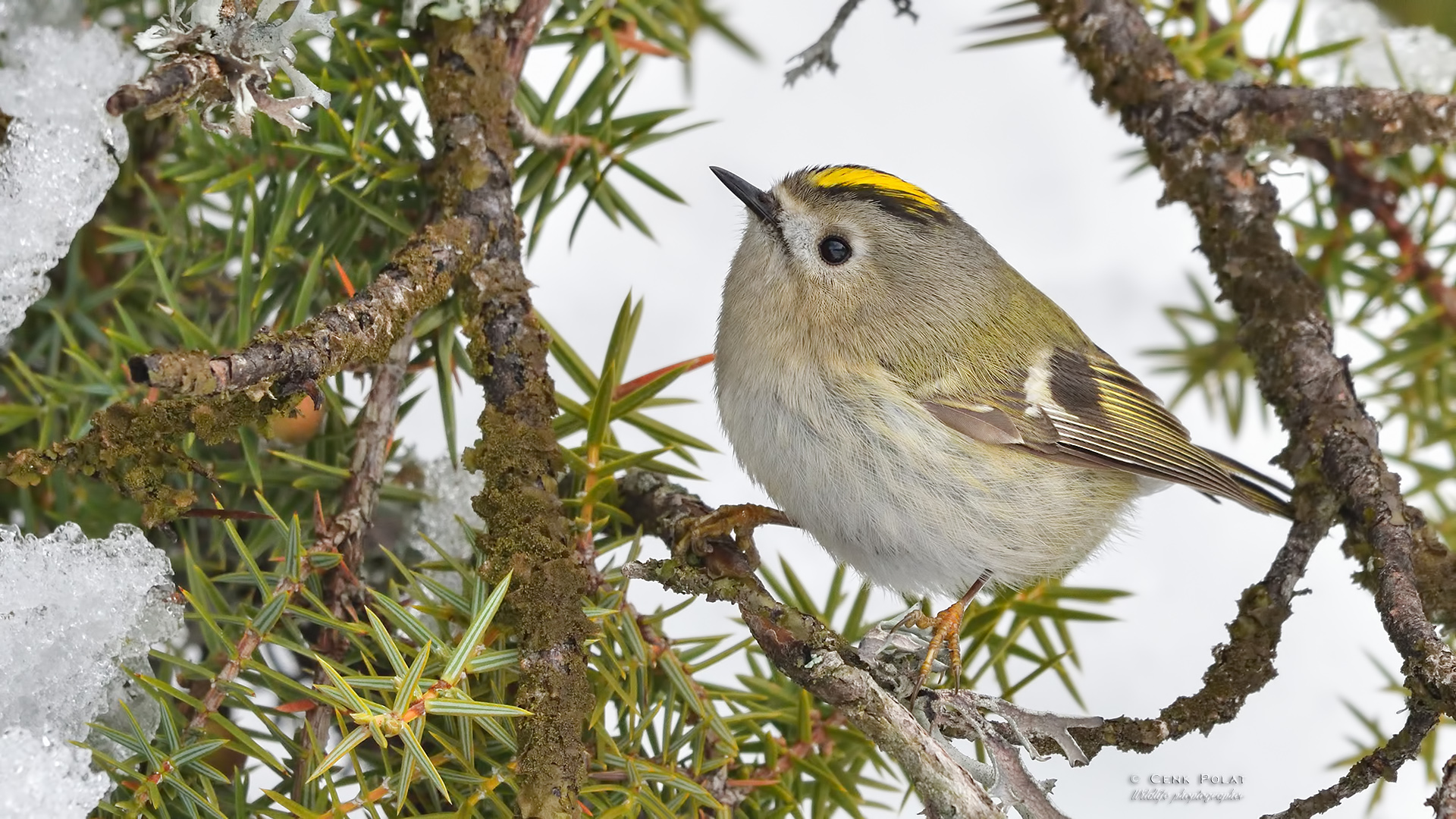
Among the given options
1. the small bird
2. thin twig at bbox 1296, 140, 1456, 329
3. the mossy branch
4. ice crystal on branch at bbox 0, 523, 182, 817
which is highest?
thin twig at bbox 1296, 140, 1456, 329

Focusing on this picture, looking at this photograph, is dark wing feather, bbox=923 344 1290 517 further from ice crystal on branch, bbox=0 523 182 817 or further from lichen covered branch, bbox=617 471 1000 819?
ice crystal on branch, bbox=0 523 182 817

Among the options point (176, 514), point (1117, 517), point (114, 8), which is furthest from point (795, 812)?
point (114, 8)

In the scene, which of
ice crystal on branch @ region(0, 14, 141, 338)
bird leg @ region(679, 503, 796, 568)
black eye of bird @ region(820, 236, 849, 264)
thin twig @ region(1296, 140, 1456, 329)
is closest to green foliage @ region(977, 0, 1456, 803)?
thin twig @ region(1296, 140, 1456, 329)

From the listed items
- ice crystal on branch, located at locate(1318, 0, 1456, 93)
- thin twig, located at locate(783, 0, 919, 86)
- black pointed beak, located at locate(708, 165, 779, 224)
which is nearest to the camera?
thin twig, located at locate(783, 0, 919, 86)

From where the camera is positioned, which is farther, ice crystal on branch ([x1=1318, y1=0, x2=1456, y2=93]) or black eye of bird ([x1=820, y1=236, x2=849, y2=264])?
ice crystal on branch ([x1=1318, y1=0, x2=1456, y2=93])

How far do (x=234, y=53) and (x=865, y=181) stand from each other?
945 millimetres

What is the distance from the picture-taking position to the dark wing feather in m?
1.50

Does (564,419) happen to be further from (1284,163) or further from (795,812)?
(1284,163)

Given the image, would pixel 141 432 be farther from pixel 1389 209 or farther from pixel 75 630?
pixel 1389 209

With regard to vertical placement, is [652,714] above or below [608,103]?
below

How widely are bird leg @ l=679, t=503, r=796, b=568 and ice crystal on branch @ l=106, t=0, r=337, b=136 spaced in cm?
53

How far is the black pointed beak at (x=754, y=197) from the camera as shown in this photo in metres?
1.62

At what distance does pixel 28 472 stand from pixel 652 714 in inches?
20.0

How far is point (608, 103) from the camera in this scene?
1404 mm
